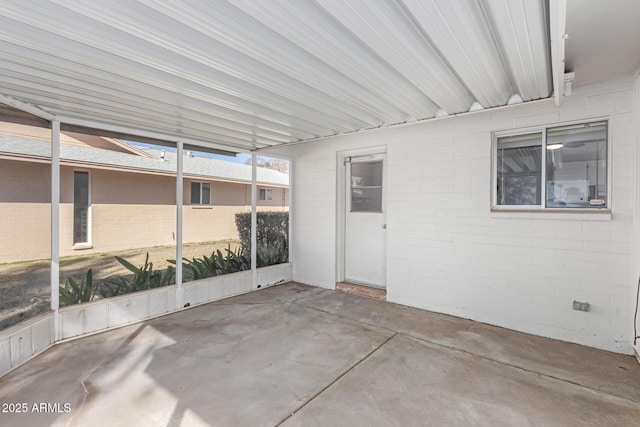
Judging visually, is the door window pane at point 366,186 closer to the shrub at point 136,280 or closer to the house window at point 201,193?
the shrub at point 136,280

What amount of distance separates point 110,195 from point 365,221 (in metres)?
4.63

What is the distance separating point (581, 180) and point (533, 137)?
2.28 ft

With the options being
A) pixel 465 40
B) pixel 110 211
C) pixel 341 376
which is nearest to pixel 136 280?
pixel 110 211

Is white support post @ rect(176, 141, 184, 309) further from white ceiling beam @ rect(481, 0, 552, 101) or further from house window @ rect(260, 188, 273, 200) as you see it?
white ceiling beam @ rect(481, 0, 552, 101)

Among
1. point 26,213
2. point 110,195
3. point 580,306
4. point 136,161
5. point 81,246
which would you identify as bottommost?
point 580,306

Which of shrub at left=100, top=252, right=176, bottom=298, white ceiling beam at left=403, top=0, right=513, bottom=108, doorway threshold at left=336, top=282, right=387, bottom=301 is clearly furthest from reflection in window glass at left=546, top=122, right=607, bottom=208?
shrub at left=100, top=252, right=176, bottom=298

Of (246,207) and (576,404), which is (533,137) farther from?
(246,207)

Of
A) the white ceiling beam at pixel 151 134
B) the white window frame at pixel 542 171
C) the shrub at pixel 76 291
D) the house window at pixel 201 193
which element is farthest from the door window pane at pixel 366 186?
the shrub at pixel 76 291

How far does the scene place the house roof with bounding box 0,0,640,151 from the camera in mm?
1820

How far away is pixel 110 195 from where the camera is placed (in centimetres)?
554

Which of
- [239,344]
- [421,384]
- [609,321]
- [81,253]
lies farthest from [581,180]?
[81,253]

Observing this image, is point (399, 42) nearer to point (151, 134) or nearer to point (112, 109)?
point (112, 109)

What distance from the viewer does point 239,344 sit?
3.30m

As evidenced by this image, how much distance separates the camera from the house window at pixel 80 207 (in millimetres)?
4410
